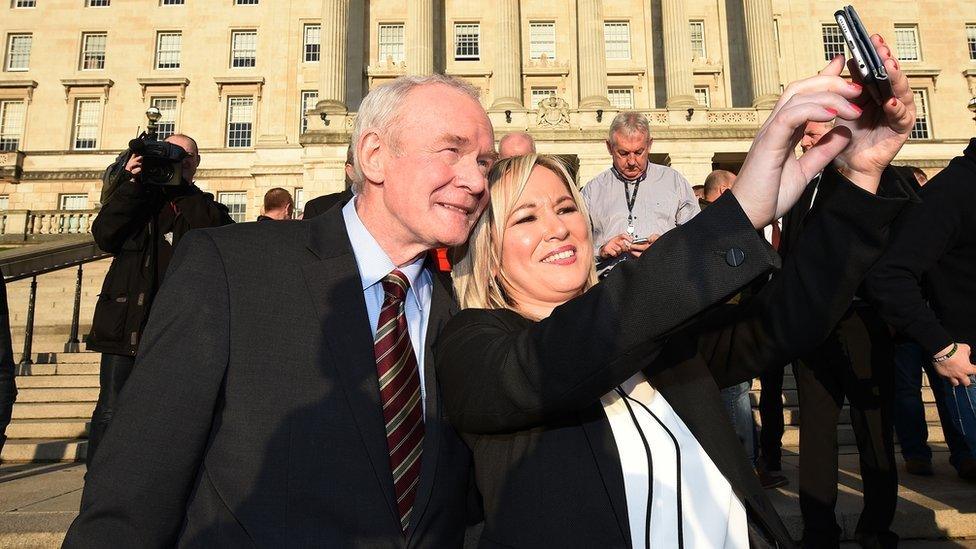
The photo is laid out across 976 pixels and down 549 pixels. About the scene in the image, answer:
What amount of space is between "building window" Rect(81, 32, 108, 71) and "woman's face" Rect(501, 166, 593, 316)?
154 feet

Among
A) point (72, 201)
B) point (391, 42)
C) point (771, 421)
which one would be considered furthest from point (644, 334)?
point (72, 201)

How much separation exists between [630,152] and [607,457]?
4598mm

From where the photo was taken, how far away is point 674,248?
1.42 metres

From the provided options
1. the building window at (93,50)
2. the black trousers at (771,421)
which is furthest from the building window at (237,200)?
the black trousers at (771,421)

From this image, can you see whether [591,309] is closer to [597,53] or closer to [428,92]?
[428,92]

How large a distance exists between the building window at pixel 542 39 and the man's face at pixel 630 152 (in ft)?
109

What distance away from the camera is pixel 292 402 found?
1759 millimetres

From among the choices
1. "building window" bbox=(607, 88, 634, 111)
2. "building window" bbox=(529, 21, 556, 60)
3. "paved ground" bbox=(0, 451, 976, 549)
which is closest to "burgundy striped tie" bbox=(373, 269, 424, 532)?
"paved ground" bbox=(0, 451, 976, 549)

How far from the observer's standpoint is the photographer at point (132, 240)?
15.8ft

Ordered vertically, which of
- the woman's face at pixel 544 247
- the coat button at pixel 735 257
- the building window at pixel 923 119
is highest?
the building window at pixel 923 119

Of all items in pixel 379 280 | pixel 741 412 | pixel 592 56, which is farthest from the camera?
pixel 592 56

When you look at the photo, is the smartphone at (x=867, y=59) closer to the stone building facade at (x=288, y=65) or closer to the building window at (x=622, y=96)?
the stone building facade at (x=288, y=65)

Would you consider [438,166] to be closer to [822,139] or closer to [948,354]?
[822,139]

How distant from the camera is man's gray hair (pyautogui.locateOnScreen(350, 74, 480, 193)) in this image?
2170mm
